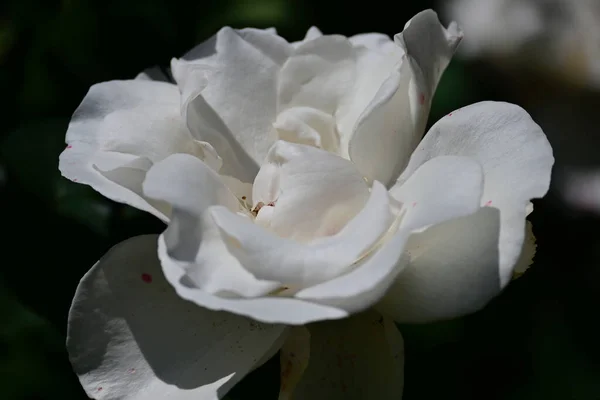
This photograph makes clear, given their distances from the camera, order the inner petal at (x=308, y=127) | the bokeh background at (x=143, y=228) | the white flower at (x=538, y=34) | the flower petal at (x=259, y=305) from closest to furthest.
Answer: the flower petal at (x=259, y=305), the inner petal at (x=308, y=127), the bokeh background at (x=143, y=228), the white flower at (x=538, y=34)

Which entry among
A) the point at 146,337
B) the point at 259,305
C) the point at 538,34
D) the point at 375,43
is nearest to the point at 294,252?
the point at 259,305

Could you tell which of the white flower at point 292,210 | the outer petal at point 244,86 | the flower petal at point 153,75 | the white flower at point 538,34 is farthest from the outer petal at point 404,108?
the white flower at point 538,34

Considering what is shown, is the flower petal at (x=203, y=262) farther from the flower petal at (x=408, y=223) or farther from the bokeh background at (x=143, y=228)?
the bokeh background at (x=143, y=228)

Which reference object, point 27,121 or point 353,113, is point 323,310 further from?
point 27,121

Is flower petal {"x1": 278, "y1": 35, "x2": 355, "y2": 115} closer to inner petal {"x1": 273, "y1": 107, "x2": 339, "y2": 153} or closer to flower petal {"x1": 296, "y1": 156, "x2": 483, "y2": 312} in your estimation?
inner petal {"x1": 273, "y1": 107, "x2": 339, "y2": 153}

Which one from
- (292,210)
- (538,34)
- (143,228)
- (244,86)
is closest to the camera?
(292,210)

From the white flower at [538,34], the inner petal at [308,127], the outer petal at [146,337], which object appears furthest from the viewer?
the white flower at [538,34]

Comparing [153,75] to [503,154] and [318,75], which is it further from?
[503,154]
